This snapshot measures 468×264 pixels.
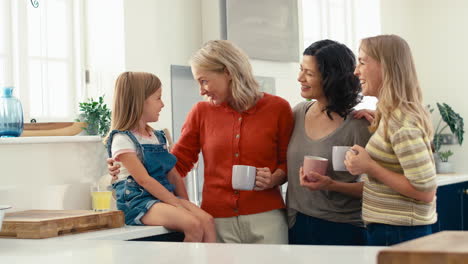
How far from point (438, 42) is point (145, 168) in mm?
4260

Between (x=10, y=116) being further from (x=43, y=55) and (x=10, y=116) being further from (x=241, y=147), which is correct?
(x=43, y=55)

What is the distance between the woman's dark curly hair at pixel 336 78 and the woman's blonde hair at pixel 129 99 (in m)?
0.58

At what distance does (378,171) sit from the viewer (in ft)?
5.86

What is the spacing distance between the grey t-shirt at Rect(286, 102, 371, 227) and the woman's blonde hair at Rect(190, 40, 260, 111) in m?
0.21

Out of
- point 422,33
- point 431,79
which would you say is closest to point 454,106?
point 431,79

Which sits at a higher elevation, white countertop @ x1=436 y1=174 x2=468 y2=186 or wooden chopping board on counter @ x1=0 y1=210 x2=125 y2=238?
wooden chopping board on counter @ x1=0 y1=210 x2=125 y2=238

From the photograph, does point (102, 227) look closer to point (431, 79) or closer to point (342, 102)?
point (342, 102)

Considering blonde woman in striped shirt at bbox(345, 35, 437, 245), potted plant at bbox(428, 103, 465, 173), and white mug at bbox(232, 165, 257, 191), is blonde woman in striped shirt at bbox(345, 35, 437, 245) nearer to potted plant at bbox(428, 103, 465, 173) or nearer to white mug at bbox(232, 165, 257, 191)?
white mug at bbox(232, 165, 257, 191)

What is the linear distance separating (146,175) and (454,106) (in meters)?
4.19

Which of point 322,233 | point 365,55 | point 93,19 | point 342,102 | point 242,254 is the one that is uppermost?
point 93,19

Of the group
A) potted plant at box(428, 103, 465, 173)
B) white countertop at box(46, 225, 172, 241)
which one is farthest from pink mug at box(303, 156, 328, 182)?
potted plant at box(428, 103, 465, 173)

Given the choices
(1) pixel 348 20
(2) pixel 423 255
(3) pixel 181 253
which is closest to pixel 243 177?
(3) pixel 181 253

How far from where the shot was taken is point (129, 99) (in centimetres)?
215

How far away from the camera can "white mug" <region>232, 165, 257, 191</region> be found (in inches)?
77.7
